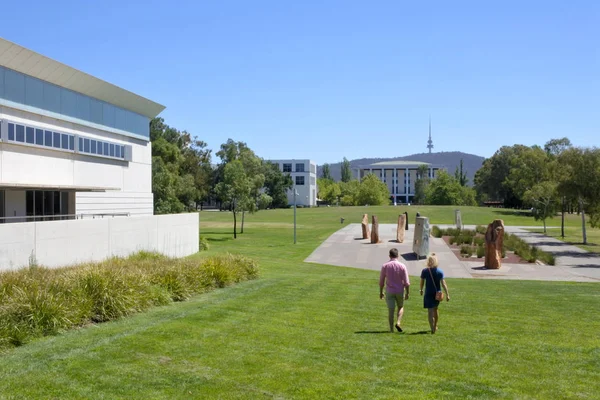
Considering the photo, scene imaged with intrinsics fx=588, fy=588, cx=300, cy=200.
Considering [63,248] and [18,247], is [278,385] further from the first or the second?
[63,248]

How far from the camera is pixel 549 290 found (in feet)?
69.8

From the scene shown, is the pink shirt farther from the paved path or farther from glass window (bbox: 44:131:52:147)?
glass window (bbox: 44:131:52:147)

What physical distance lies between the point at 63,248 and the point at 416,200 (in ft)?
512

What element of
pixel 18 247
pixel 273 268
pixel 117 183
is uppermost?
pixel 117 183

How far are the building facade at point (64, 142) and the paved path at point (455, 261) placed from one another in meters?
12.8

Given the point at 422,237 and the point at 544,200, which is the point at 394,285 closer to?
the point at 422,237

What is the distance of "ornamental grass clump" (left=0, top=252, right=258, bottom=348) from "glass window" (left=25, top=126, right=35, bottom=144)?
13.4 meters

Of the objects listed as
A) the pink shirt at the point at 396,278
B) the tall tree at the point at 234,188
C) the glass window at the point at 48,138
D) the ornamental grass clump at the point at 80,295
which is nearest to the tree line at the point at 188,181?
the tall tree at the point at 234,188

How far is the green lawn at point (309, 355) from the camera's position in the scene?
24.2 feet

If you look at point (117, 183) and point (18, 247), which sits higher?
point (117, 183)

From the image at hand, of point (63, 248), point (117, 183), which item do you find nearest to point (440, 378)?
point (63, 248)

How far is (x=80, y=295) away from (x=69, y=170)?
2079 centimetres

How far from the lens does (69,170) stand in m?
30.4

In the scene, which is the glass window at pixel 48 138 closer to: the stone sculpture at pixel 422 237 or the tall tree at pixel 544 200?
the stone sculpture at pixel 422 237
